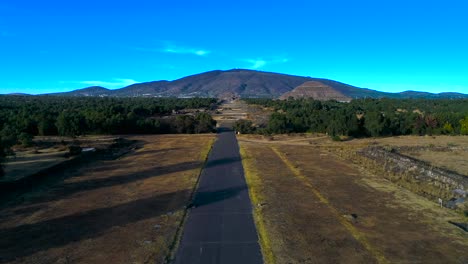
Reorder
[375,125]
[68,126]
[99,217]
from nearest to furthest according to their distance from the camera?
[99,217] < [68,126] < [375,125]

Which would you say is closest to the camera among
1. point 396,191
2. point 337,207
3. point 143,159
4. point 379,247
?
point 379,247

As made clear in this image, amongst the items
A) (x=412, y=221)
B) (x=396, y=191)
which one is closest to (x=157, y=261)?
(x=412, y=221)

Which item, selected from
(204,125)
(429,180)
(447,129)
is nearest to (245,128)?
(204,125)

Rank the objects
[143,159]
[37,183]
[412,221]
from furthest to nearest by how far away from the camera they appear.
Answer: [143,159]
[37,183]
[412,221]

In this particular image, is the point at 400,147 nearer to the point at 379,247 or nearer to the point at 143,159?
the point at 143,159

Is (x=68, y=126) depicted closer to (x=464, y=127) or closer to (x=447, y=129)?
(x=447, y=129)
